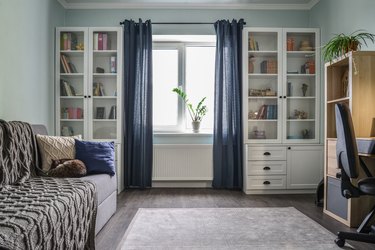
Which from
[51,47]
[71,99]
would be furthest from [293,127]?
[51,47]

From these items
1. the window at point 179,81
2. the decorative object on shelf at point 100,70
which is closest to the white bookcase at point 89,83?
the decorative object on shelf at point 100,70

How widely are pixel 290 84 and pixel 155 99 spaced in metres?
1.92

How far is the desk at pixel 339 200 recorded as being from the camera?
2633mm

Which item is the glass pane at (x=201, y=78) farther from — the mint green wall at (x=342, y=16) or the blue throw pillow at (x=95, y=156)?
the blue throw pillow at (x=95, y=156)

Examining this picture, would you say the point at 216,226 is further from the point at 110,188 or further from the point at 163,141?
the point at 163,141

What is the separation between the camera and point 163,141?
14.4 ft

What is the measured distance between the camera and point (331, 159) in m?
3.02

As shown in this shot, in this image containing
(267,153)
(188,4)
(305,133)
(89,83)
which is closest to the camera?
(267,153)

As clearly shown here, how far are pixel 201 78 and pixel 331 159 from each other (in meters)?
2.21

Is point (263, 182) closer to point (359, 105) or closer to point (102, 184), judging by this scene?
point (359, 105)

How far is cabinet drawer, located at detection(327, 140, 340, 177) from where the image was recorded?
2.96m

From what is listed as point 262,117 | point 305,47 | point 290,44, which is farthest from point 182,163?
point 305,47

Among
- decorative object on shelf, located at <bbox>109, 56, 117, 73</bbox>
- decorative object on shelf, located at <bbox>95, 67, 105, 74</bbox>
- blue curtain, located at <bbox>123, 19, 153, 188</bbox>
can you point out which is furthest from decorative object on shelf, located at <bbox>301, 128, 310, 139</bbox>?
decorative object on shelf, located at <bbox>95, 67, 105, 74</bbox>

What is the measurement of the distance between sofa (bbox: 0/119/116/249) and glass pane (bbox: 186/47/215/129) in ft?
6.56
